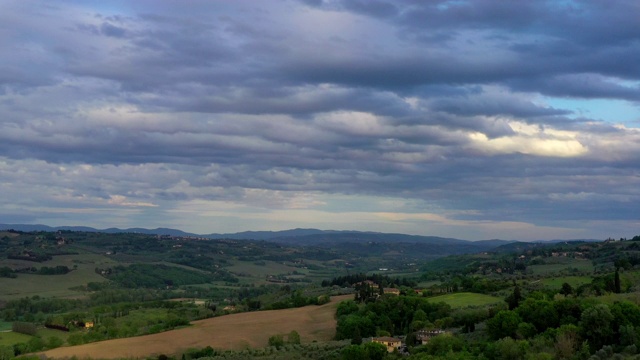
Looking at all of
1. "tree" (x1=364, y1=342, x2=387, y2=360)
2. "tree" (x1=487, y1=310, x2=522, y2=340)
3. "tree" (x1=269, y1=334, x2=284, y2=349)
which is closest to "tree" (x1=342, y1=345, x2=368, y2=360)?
"tree" (x1=364, y1=342, x2=387, y2=360)

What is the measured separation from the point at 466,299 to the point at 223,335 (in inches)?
1802

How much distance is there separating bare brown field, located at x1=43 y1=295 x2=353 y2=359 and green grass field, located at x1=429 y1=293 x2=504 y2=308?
2195 centimetres

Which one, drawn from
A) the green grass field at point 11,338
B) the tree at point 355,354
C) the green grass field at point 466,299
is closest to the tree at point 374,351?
the tree at point 355,354

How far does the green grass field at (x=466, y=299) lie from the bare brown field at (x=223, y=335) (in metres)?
21.9

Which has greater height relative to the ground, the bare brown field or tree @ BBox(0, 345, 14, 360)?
the bare brown field

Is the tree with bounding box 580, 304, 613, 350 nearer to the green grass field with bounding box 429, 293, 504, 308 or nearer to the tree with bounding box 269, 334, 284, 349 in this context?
the green grass field with bounding box 429, 293, 504, 308

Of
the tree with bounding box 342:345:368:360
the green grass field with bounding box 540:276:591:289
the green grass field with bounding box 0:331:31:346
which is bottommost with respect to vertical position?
the green grass field with bounding box 0:331:31:346

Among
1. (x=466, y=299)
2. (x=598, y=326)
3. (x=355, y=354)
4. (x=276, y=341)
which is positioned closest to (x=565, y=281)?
(x=466, y=299)

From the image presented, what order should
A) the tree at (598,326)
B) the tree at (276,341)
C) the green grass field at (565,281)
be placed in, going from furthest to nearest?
the green grass field at (565,281) < the tree at (276,341) < the tree at (598,326)

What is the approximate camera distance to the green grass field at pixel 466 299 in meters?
118

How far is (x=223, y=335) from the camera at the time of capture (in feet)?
366

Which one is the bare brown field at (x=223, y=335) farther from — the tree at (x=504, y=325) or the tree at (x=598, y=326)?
the tree at (x=598, y=326)

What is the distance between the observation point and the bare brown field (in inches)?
4031

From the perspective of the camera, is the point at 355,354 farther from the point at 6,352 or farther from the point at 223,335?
the point at 6,352
